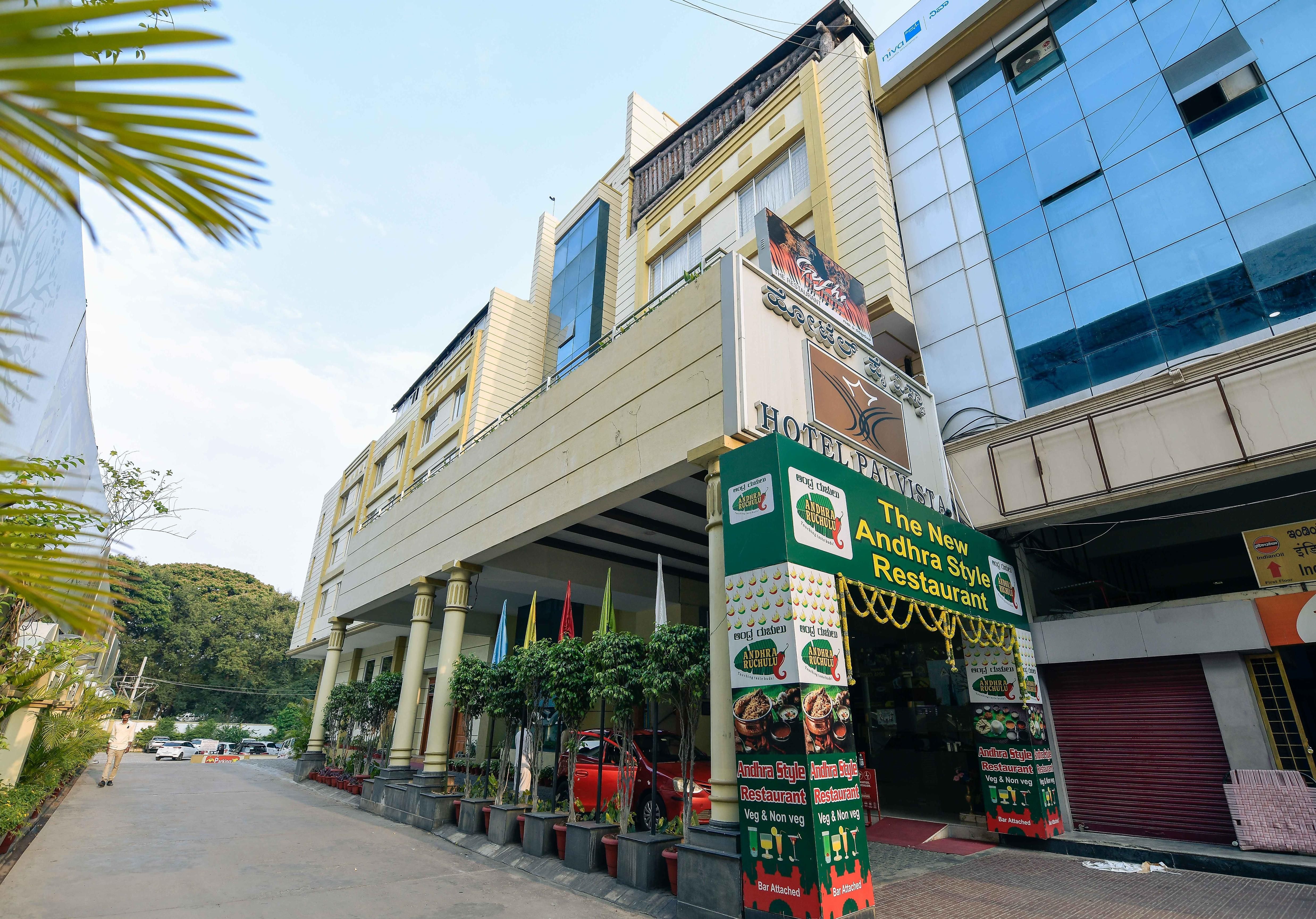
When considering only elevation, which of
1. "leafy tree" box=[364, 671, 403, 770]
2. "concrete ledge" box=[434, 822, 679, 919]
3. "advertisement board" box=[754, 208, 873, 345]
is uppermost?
"advertisement board" box=[754, 208, 873, 345]

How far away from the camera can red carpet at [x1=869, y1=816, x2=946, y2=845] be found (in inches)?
445

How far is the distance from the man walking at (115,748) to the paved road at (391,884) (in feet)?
25.2

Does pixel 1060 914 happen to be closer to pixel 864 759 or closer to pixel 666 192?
pixel 864 759

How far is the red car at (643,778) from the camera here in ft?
34.6

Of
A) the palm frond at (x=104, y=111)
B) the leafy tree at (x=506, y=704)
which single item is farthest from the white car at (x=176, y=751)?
the palm frond at (x=104, y=111)

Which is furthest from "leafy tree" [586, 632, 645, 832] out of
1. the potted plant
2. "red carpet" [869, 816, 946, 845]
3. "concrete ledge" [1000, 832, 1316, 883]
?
"concrete ledge" [1000, 832, 1316, 883]

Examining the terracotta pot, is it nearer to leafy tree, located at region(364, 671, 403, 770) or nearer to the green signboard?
the green signboard

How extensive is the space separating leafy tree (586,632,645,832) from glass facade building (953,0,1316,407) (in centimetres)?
895

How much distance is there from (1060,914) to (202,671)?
65.4 meters

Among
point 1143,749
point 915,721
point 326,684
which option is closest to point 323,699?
point 326,684

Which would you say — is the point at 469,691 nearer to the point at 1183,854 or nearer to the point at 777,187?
the point at 1183,854

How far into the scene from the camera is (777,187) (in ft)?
57.4

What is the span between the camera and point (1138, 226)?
1189 centimetres

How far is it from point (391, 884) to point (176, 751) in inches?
1449
